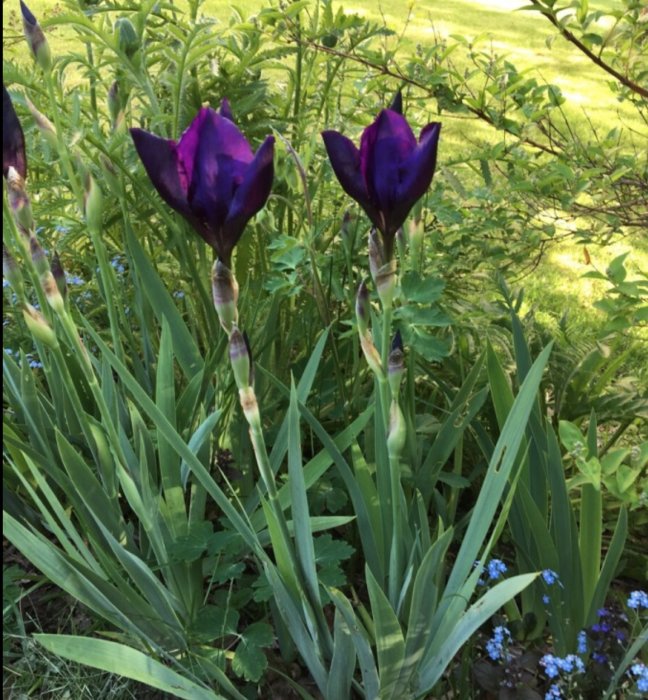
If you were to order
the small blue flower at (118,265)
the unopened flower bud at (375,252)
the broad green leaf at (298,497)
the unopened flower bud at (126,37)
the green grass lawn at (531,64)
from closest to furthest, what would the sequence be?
1. the unopened flower bud at (375,252)
2. the broad green leaf at (298,497)
3. the unopened flower bud at (126,37)
4. the small blue flower at (118,265)
5. the green grass lawn at (531,64)

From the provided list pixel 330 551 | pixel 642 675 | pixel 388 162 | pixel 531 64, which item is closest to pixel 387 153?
pixel 388 162

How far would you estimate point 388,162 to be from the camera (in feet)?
2.93

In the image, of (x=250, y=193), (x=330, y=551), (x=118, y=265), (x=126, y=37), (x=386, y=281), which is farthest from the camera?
(x=118, y=265)

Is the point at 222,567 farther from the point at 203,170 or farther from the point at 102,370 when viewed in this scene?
the point at 203,170

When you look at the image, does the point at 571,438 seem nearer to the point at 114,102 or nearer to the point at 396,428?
the point at 396,428

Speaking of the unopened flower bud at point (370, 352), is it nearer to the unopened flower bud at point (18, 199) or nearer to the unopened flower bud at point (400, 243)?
the unopened flower bud at point (400, 243)

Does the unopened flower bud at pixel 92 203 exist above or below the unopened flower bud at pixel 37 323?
above

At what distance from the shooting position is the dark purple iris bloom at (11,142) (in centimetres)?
98

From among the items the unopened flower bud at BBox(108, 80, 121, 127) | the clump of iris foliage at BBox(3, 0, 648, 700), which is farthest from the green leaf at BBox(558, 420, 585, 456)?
the unopened flower bud at BBox(108, 80, 121, 127)

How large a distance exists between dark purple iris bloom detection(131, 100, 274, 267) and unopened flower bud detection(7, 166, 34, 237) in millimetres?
225

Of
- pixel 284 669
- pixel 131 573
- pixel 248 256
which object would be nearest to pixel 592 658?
pixel 284 669

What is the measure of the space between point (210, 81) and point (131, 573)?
3.56 ft

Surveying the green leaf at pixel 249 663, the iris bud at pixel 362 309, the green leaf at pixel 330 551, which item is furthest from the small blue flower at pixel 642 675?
the iris bud at pixel 362 309

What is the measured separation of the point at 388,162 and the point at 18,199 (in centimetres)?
48
